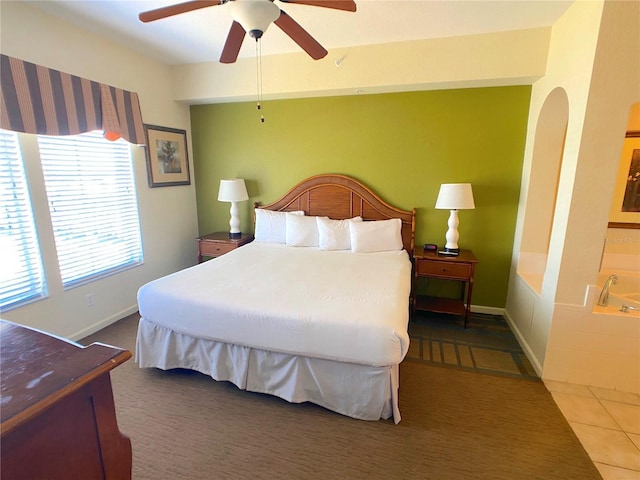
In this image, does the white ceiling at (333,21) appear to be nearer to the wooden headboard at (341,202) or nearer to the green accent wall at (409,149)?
the green accent wall at (409,149)

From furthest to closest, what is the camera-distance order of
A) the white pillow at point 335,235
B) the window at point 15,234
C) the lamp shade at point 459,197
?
the white pillow at point 335,235, the lamp shade at point 459,197, the window at point 15,234

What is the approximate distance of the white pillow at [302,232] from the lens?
11.6 feet

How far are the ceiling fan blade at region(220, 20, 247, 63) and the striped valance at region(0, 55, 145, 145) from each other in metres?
1.42

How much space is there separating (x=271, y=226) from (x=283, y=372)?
A: 1.95 m

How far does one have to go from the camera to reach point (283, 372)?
2055 mm

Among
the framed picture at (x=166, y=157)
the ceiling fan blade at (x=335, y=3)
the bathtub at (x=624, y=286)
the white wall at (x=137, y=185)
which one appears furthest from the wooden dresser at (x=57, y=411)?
the bathtub at (x=624, y=286)

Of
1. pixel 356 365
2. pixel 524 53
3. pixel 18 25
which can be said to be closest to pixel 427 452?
pixel 356 365

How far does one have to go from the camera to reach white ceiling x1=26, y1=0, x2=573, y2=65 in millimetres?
2344

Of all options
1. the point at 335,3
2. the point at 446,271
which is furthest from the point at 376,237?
the point at 335,3

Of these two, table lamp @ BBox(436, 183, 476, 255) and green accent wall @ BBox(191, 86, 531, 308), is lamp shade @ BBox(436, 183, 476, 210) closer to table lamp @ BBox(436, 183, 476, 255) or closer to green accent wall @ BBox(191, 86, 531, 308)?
table lamp @ BBox(436, 183, 476, 255)

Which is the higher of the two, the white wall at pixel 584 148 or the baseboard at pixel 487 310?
the white wall at pixel 584 148

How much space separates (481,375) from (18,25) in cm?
430

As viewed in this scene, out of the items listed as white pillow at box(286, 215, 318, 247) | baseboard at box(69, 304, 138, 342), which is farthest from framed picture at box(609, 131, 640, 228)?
baseboard at box(69, 304, 138, 342)

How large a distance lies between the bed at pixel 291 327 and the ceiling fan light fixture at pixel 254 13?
1.60 meters
